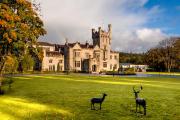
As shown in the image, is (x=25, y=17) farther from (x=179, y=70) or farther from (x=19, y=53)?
(x=179, y=70)

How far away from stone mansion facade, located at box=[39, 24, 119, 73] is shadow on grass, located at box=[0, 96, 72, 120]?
7998 cm

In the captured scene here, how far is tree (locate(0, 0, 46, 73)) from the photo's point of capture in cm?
3133

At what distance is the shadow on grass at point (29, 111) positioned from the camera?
797 inches

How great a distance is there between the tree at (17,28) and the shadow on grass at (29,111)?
28.7ft

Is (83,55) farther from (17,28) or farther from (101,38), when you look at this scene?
(17,28)

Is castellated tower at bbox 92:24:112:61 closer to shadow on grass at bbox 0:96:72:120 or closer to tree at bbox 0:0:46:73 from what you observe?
tree at bbox 0:0:46:73

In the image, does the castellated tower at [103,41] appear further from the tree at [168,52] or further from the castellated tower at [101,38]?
the tree at [168,52]

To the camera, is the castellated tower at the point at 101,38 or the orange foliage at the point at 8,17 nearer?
the orange foliage at the point at 8,17

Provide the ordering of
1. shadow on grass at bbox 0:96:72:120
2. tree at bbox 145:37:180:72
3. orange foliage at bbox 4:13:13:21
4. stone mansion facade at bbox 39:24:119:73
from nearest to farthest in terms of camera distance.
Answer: shadow on grass at bbox 0:96:72:120, orange foliage at bbox 4:13:13:21, stone mansion facade at bbox 39:24:119:73, tree at bbox 145:37:180:72

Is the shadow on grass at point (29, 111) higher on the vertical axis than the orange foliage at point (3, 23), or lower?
lower

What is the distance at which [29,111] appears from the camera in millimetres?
21906

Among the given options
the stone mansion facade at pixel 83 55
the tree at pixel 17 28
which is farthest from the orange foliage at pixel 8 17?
the stone mansion facade at pixel 83 55

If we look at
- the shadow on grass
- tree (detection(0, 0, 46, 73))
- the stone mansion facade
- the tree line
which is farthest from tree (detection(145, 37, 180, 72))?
the shadow on grass

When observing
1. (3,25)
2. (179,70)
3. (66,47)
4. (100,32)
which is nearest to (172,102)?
(3,25)
